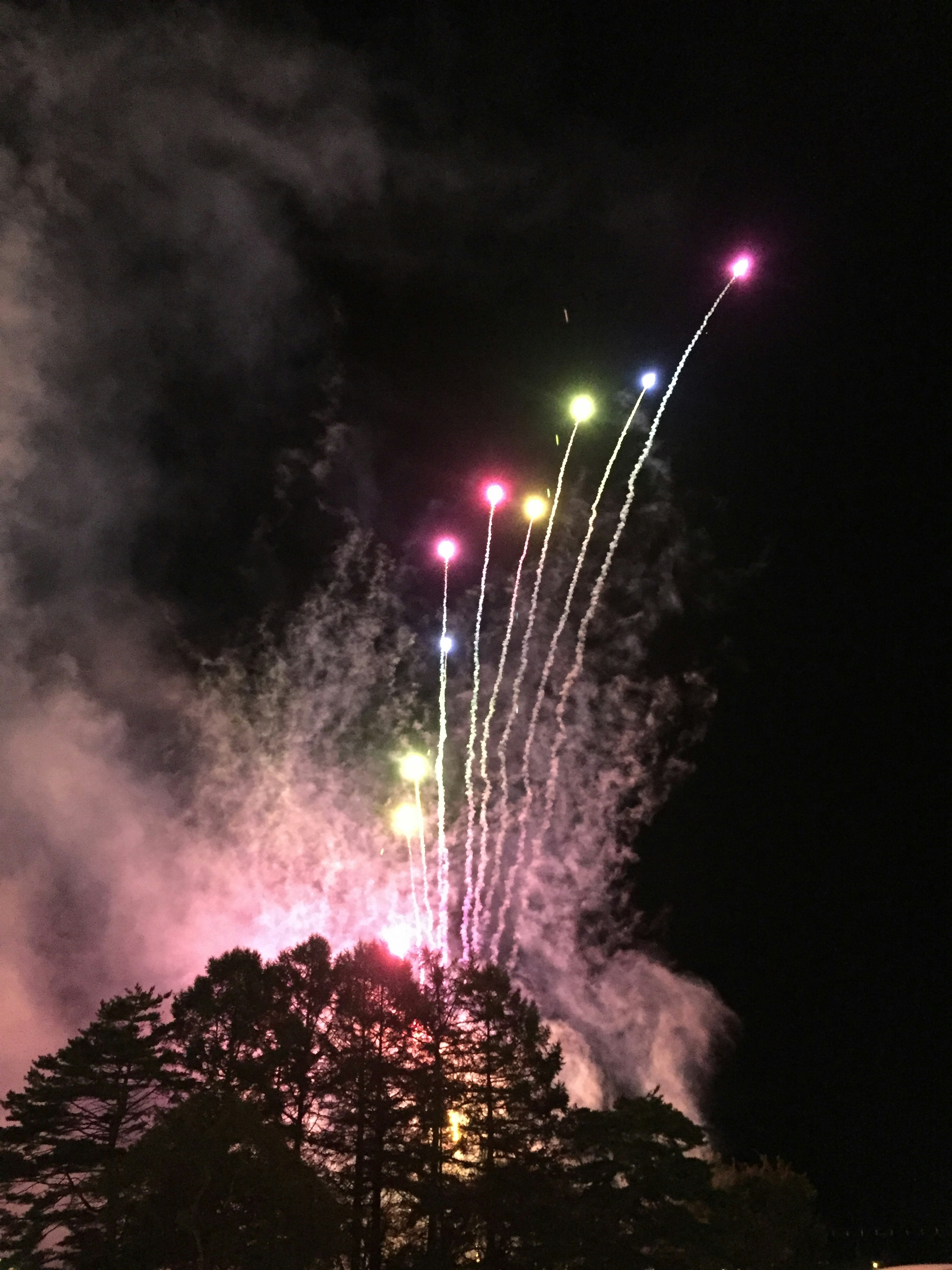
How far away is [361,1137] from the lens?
2570 cm

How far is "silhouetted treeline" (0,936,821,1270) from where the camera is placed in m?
19.3

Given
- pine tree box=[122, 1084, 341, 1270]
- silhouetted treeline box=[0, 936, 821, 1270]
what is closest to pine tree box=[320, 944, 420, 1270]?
silhouetted treeline box=[0, 936, 821, 1270]

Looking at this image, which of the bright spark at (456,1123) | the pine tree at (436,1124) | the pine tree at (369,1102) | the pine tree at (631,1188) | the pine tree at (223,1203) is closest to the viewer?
the pine tree at (223,1203)

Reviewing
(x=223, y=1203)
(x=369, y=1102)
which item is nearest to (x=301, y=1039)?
(x=369, y=1102)

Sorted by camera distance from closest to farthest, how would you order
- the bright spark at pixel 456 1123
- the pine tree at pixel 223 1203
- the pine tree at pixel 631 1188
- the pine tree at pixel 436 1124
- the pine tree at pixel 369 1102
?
the pine tree at pixel 223 1203 → the pine tree at pixel 631 1188 → the pine tree at pixel 436 1124 → the pine tree at pixel 369 1102 → the bright spark at pixel 456 1123

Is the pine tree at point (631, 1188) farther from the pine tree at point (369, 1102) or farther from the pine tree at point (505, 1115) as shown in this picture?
the pine tree at point (369, 1102)

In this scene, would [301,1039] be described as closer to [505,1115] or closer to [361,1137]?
[361,1137]

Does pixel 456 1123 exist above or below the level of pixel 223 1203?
above

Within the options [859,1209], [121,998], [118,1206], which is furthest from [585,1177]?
[859,1209]

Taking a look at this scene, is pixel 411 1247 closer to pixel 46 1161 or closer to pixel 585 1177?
pixel 585 1177

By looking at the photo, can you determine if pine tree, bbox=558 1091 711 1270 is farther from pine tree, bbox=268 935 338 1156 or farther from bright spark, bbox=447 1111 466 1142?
pine tree, bbox=268 935 338 1156

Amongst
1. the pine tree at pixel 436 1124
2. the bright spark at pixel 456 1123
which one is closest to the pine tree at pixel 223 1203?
the pine tree at pixel 436 1124

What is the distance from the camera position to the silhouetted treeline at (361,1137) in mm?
19297

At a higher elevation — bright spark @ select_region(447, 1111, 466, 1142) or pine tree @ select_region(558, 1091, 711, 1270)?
bright spark @ select_region(447, 1111, 466, 1142)
